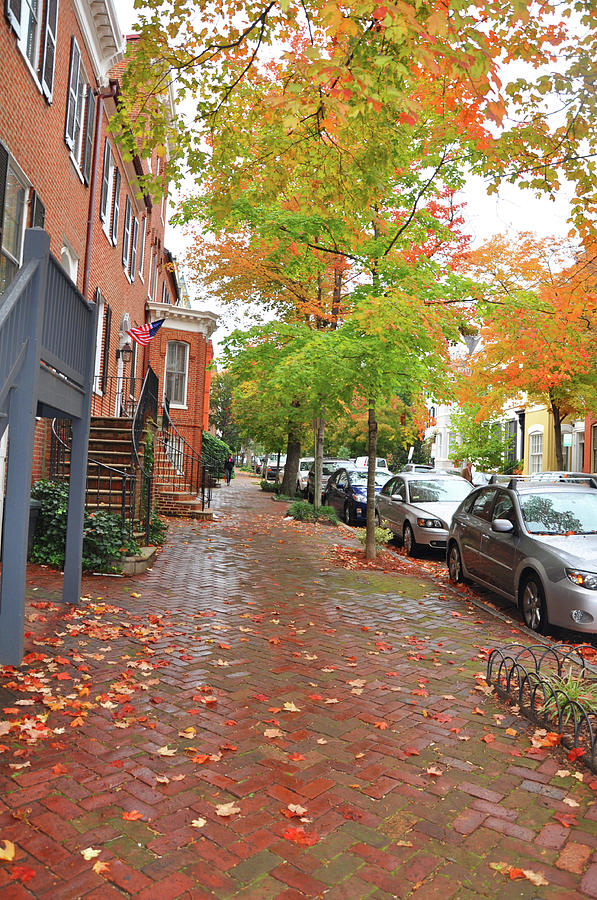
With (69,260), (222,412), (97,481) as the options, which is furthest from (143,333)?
(222,412)

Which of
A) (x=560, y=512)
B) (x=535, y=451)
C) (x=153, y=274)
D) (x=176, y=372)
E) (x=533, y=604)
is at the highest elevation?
(x=153, y=274)

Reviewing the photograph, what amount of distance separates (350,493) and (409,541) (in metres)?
6.16

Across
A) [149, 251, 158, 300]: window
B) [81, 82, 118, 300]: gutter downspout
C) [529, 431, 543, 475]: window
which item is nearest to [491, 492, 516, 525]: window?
[81, 82, 118, 300]: gutter downspout

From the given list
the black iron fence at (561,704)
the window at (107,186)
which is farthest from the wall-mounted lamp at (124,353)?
the black iron fence at (561,704)

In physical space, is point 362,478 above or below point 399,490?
above

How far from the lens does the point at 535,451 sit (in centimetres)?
3400

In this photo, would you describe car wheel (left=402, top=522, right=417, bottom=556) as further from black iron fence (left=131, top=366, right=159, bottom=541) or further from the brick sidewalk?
the brick sidewalk

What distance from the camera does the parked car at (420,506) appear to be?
12748 millimetres

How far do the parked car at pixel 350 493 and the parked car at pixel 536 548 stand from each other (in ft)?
26.9

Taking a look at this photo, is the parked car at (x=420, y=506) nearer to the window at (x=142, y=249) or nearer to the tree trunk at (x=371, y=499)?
the tree trunk at (x=371, y=499)

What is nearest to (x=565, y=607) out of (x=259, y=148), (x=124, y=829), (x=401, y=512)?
(x=124, y=829)

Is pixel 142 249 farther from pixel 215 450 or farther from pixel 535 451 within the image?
pixel 535 451

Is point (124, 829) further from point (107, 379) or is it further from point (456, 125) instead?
point (107, 379)

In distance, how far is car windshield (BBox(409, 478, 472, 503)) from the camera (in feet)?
45.6
